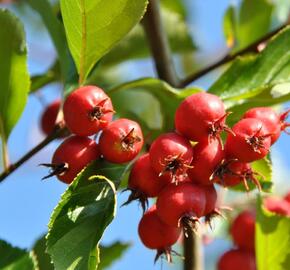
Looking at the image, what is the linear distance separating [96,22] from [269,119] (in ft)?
1.57

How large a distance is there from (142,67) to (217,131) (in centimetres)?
309

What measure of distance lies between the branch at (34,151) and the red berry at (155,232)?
0.36 m

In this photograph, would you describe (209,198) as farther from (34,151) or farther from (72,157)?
(34,151)

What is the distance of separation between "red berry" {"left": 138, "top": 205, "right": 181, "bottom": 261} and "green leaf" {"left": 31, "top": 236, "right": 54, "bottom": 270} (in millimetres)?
511

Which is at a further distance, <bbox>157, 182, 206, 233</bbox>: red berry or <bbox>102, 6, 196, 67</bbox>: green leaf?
<bbox>102, 6, 196, 67</bbox>: green leaf

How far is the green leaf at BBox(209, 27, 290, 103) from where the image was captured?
6.40 ft

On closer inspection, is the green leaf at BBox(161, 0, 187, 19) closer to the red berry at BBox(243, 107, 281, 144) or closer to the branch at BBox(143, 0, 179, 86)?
the branch at BBox(143, 0, 179, 86)

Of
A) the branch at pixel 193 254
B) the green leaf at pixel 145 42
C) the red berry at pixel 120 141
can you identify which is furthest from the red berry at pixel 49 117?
the red berry at pixel 120 141

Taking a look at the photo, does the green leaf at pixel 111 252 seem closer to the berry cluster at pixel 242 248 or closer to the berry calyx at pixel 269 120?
the berry cluster at pixel 242 248

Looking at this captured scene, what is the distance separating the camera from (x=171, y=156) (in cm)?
155

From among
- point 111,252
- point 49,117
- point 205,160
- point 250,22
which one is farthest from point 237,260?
point 250,22

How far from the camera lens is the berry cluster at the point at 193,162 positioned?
5.19 ft

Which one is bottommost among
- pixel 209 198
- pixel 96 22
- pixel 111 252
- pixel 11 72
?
pixel 111 252

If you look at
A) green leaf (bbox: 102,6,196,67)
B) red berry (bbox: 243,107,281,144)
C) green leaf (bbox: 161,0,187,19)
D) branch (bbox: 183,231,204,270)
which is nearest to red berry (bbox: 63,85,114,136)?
red berry (bbox: 243,107,281,144)
